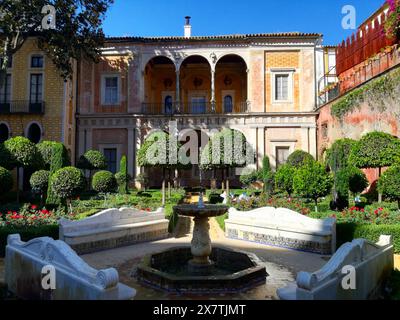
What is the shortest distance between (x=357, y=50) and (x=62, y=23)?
1488 cm

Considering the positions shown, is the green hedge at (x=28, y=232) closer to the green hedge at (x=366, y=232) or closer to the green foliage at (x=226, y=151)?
the green hedge at (x=366, y=232)

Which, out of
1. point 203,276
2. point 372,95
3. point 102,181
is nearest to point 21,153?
point 102,181

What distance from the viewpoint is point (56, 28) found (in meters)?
17.2

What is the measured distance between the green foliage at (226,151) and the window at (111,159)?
9.05 m

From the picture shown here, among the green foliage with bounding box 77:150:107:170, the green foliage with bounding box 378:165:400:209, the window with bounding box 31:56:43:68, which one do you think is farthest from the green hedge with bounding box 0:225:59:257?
the window with bounding box 31:56:43:68

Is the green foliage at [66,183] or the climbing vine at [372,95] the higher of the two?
the climbing vine at [372,95]

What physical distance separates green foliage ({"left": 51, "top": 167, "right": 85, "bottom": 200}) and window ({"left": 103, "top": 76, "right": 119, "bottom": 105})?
10.9 m

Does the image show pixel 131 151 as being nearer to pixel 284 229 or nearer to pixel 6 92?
pixel 6 92

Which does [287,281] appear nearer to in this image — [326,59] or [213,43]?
[213,43]

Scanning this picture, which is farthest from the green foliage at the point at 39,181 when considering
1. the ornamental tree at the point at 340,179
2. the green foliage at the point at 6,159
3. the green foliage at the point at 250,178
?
the ornamental tree at the point at 340,179

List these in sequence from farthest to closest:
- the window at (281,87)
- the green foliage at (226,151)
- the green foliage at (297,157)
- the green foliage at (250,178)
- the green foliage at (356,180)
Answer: the window at (281,87) < the green foliage at (250,178) < the green foliage at (297,157) < the green foliage at (226,151) < the green foliage at (356,180)

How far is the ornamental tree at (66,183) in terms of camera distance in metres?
11.0

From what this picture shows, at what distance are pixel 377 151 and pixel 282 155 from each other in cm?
990

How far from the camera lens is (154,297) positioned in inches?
177
